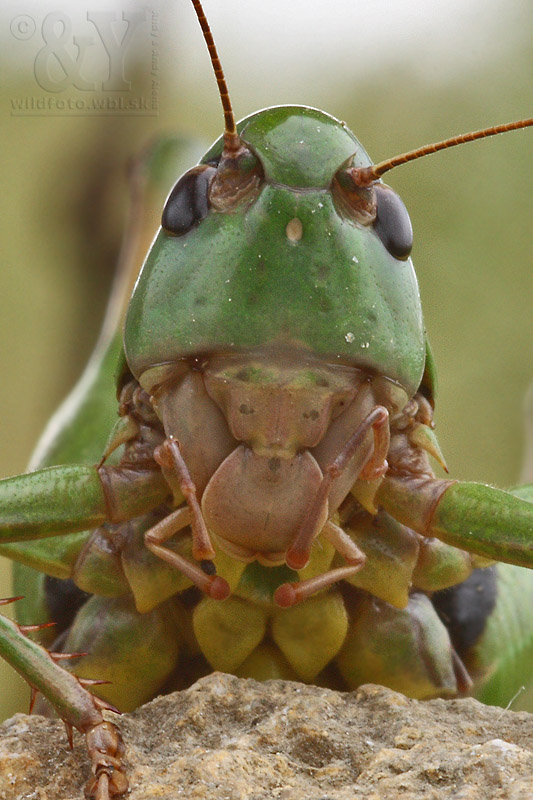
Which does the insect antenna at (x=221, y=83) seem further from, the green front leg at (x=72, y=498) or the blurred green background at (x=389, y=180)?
the blurred green background at (x=389, y=180)

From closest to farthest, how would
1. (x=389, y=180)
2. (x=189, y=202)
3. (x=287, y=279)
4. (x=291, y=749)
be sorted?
(x=291, y=749), (x=287, y=279), (x=189, y=202), (x=389, y=180)

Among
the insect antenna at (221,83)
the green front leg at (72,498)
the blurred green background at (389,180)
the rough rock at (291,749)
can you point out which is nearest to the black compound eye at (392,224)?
the insect antenna at (221,83)

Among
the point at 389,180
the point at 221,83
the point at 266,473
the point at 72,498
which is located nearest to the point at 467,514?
the point at 266,473

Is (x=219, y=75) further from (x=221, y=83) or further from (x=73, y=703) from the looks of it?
(x=73, y=703)

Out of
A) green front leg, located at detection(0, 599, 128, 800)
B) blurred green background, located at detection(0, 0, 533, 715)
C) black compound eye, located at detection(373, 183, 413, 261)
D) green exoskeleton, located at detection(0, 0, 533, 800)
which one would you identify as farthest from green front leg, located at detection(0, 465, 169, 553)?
blurred green background, located at detection(0, 0, 533, 715)

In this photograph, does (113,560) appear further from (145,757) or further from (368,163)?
(368,163)

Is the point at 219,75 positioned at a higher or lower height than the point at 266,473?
higher

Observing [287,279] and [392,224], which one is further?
[392,224]
